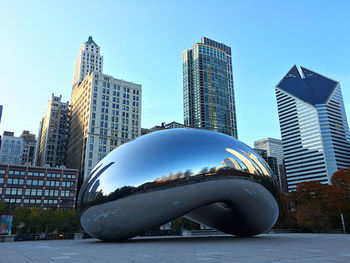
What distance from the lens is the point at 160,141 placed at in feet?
45.8

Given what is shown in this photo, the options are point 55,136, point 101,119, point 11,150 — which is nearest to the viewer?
point 101,119

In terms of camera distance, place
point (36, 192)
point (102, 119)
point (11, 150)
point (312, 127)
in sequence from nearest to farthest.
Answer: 1. point (36, 192)
2. point (102, 119)
3. point (11, 150)
4. point (312, 127)

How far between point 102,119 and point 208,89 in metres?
94.6

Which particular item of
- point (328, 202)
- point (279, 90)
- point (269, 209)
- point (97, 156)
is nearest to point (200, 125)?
point (279, 90)

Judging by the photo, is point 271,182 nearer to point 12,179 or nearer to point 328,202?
point 328,202

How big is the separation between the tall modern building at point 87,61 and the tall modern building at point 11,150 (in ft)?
160

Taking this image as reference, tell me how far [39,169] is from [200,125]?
4043 inches

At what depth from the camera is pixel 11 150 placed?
163 meters

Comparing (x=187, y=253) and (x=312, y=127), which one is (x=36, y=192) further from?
(x=312, y=127)

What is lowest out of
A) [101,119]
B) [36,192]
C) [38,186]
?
[36,192]

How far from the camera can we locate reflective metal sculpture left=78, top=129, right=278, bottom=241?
12.6 m

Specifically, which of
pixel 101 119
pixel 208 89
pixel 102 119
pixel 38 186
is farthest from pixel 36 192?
pixel 208 89

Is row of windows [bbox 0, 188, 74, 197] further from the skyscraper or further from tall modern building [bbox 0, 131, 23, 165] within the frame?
tall modern building [bbox 0, 131, 23, 165]

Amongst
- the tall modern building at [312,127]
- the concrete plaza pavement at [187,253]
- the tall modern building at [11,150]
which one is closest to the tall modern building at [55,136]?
the tall modern building at [11,150]
